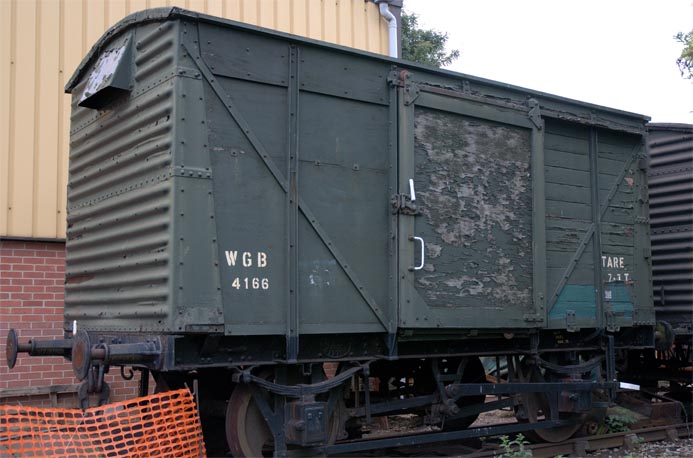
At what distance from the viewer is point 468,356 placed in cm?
706

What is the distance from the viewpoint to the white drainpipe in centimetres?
1105

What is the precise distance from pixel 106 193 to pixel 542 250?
162 inches

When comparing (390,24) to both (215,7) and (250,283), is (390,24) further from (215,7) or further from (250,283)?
(250,283)

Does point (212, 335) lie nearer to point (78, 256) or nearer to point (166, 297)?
point (166, 297)

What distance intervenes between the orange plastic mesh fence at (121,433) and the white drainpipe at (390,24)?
22.2 ft

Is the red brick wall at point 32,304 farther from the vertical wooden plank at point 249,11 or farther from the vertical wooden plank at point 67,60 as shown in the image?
the vertical wooden plank at point 249,11

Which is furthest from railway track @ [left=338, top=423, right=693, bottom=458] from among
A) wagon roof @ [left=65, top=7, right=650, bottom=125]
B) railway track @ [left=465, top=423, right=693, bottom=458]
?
wagon roof @ [left=65, top=7, right=650, bottom=125]

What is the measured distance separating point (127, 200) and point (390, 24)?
6555 mm

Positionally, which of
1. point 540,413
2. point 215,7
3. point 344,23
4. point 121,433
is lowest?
point 540,413

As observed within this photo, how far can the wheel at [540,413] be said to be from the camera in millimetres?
7660

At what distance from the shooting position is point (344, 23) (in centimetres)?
1077

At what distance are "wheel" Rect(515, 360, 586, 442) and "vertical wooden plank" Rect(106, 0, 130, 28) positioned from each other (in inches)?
241

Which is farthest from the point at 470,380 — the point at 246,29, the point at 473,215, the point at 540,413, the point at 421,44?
the point at 421,44

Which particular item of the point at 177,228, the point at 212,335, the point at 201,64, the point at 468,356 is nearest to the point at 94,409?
the point at 212,335
